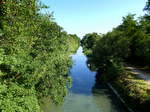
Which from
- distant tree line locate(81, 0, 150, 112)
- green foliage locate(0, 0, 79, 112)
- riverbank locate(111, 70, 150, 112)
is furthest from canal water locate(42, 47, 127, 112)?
green foliage locate(0, 0, 79, 112)

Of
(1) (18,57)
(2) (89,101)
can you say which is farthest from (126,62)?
(1) (18,57)

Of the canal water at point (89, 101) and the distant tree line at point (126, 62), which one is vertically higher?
the distant tree line at point (126, 62)

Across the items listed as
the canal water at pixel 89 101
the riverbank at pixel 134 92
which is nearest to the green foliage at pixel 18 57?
the canal water at pixel 89 101

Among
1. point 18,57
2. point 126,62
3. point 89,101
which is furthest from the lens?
point 126,62

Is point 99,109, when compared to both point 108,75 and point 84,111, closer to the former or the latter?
point 84,111

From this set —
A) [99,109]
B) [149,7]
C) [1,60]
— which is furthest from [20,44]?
[149,7]

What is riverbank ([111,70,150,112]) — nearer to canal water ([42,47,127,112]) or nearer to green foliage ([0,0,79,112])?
canal water ([42,47,127,112])

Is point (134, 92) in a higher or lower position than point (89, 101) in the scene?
higher

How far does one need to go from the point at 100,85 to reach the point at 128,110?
9.49 m

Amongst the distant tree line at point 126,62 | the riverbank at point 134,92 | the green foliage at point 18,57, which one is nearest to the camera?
the green foliage at point 18,57

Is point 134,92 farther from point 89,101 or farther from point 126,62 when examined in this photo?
point 126,62

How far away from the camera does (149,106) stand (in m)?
14.3

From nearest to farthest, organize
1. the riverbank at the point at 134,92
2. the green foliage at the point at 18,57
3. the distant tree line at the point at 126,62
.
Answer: the green foliage at the point at 18,57 < the riverbank at the point at 134,92 < the distant tree line at the point at 126,62

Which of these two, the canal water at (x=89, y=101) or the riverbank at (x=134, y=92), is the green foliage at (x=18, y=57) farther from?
the riverbank at (x=134, y=92)
